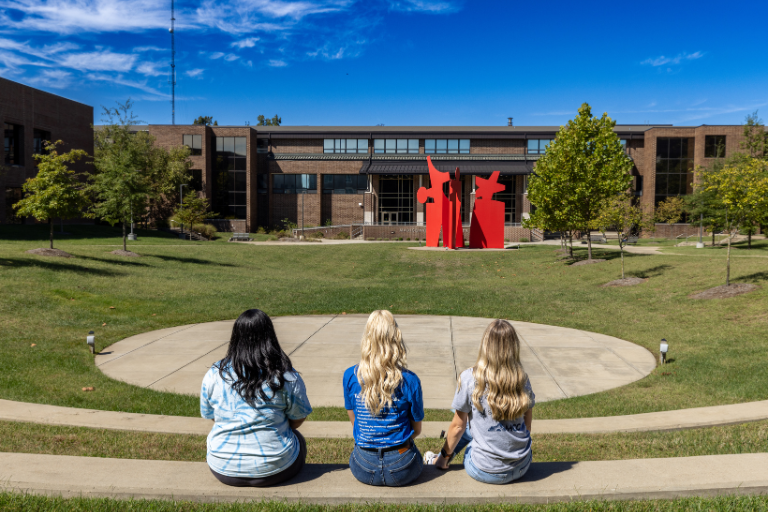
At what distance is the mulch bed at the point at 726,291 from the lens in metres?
15.7

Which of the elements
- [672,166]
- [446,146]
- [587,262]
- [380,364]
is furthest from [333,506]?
[672,166]

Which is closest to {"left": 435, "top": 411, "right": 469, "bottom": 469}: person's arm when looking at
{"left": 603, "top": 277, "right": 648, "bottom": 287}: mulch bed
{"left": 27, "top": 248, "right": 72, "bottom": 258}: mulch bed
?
{"left": 603, "top": 277, "right": 648, "bottom": 287}: mulch bed

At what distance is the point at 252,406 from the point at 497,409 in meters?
1.71

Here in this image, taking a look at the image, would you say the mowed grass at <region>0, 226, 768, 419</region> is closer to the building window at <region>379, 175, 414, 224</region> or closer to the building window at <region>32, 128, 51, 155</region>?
the building window at <region>32, 128, 51, 155</region>

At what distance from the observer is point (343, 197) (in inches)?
2410

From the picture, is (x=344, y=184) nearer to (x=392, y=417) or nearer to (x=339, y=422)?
(x=339, y=422)

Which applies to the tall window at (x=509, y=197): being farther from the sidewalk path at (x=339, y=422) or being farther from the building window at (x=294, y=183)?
the sidewalk path at (x=339, y=422)

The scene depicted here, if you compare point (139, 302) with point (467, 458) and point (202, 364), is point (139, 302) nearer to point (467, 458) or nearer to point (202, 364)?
point (202, 364)

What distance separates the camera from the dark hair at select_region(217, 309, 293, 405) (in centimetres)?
372

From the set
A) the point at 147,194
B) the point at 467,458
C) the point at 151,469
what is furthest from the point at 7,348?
the point at 147,194

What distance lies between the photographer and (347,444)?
18.9ft

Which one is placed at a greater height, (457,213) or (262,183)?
(262,183)

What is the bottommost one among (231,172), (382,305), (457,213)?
(382,305)

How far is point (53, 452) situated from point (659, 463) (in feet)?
17.7
